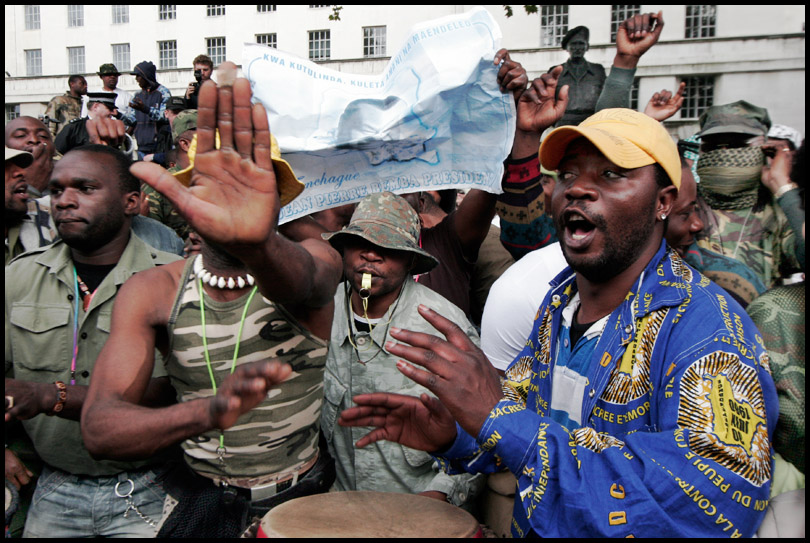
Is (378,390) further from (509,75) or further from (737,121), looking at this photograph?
(737,121)

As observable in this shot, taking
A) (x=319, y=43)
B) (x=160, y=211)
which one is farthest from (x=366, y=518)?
(x=319, y=43)

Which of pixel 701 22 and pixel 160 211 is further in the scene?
pixel 701 22

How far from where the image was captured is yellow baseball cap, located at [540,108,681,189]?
208cm

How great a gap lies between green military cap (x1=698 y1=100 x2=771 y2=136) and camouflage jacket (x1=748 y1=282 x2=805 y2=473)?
1.96 m

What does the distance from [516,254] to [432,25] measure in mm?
1346

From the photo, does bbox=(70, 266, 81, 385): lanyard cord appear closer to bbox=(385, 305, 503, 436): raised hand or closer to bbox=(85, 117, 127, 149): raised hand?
bbox=(85, 117, 127, 149): raised hand

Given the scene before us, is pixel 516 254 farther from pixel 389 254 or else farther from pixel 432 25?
pixel 432 25

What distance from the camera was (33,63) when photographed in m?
31.4

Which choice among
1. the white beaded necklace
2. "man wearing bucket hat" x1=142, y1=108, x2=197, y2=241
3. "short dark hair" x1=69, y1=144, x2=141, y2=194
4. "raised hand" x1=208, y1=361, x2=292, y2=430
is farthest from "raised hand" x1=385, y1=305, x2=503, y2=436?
"man wearing bucket hat" x1=142, y1=108, x2=197, y2=241

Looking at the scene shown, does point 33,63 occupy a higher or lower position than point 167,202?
higher

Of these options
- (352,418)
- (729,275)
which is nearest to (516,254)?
(729,275)

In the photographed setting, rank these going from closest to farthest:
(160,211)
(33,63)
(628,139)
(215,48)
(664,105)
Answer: (628,139), (664,105), (160,211), (215,48), (33,63)

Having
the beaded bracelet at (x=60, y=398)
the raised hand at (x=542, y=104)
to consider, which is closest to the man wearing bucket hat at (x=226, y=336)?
the beaded bracelet at (x=60, y=398)

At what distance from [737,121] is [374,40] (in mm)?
23248
